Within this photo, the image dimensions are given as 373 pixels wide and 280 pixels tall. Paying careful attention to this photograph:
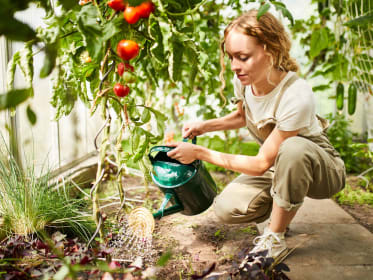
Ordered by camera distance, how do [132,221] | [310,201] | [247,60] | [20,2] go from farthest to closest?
[310,201]
[247,60]
[132,221]
[20,2]

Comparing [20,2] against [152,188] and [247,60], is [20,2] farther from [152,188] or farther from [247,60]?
[152,188]

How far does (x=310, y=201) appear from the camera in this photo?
191cm

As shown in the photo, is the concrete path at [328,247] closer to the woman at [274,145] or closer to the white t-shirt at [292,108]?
the woman at [274,145]

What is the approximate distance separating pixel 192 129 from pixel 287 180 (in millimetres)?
457

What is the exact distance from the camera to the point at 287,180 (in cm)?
111

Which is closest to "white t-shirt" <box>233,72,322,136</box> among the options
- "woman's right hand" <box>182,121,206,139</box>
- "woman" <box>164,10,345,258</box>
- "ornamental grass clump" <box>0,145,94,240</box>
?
"woman" <box>164,10,345,258</box>

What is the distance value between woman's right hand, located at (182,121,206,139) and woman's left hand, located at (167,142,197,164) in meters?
0.21

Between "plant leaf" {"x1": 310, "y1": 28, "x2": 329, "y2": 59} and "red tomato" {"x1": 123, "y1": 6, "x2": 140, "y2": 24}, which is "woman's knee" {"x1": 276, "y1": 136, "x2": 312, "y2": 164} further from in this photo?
"plant leaf" {"x1": 310, "y1": 28, "x2": 329, "y2": 59}

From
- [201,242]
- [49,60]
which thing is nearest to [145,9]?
[49,60]

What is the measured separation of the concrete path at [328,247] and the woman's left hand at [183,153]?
18.0 inches

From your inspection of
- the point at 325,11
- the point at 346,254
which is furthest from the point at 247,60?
the point at 325,11

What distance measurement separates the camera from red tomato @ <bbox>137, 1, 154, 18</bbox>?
2.41 feet

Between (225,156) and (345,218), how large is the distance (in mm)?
826

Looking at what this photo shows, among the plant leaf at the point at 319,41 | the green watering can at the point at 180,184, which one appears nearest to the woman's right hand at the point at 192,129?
the green watering can at the point at 180,184
